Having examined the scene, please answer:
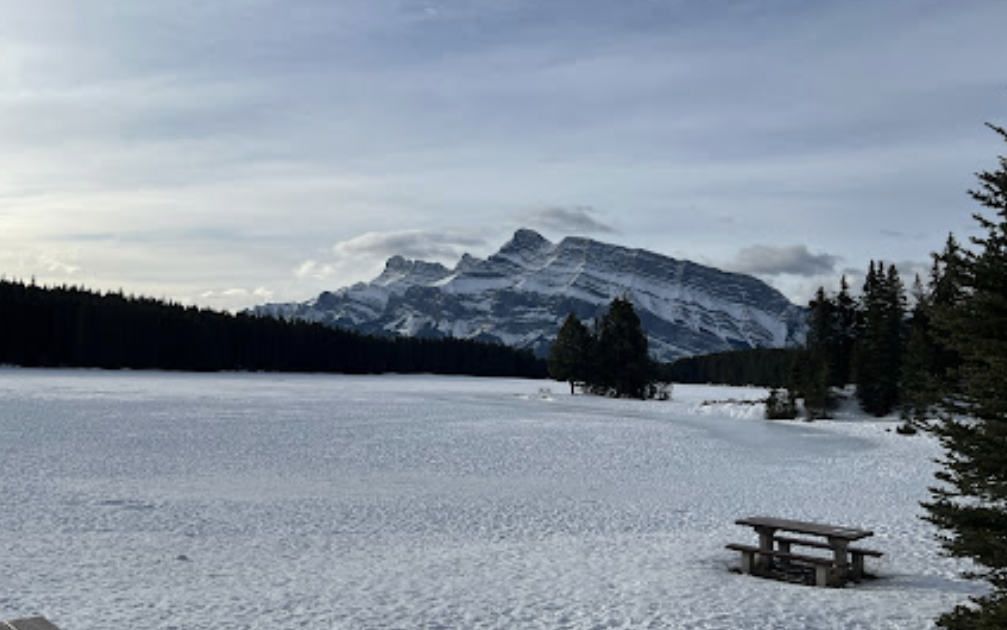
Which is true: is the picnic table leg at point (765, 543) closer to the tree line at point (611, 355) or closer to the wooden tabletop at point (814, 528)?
the wooden tabletop at point (814, 528)

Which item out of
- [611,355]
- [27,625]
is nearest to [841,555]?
[27,625]

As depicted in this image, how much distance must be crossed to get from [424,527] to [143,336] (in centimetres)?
13897

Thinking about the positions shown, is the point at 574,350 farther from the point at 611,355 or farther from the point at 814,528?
the point at 814,528

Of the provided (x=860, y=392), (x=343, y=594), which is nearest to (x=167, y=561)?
(x=343, y=594)

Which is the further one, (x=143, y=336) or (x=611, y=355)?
(x=143, y=336)

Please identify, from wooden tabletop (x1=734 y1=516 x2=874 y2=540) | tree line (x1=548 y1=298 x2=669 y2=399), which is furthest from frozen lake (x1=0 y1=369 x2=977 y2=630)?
tree line (x1=548 y1=298 x2=669 y2=399)

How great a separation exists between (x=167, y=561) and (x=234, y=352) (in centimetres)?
15621

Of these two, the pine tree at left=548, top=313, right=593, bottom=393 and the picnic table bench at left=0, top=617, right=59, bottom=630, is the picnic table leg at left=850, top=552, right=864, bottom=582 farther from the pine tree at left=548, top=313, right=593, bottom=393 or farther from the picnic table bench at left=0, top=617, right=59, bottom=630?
the pine tree at left=548, top=313, right=593, bottom=393

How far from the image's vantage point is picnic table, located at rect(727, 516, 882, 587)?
1673 cm

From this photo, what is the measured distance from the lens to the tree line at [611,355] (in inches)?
4353

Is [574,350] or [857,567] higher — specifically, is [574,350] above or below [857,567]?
above

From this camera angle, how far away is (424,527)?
22.2 m

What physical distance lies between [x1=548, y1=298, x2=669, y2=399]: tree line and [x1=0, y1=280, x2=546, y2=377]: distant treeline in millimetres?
74113

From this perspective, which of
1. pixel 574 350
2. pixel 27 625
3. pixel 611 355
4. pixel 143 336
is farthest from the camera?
pixel 143 336
